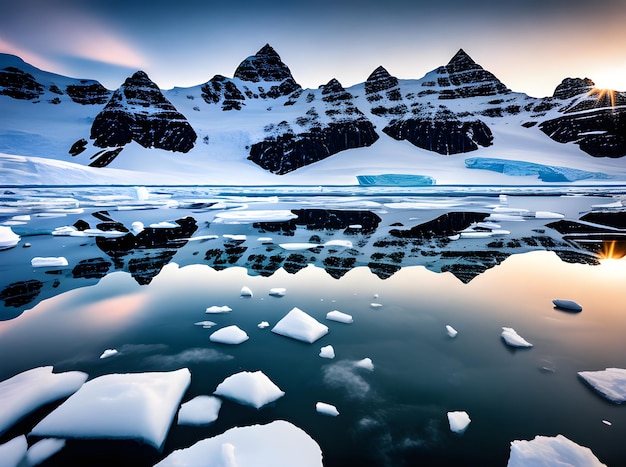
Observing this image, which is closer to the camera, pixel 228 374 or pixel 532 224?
pixel 228 374

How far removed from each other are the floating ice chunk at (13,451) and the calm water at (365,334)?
18 centimetres

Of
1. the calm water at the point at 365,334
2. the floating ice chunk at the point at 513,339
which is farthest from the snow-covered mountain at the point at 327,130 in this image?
the floating ice chunk at the point at 513,339

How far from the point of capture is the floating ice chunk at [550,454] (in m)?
1.73

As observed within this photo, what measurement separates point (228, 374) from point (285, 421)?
30.1 inches

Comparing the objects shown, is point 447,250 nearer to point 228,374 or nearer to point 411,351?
point 411,351

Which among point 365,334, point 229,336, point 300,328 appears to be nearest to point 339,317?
point 365,334

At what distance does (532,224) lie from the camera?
10117 mm

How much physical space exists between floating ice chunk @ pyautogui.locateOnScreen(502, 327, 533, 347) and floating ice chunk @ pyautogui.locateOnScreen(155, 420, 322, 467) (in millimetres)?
2214

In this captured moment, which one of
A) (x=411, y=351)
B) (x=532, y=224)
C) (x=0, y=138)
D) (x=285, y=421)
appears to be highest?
(x=0, y=138)

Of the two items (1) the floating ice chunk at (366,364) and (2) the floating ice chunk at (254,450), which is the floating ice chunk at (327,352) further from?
(2) the floating ice chunk at (254,450)

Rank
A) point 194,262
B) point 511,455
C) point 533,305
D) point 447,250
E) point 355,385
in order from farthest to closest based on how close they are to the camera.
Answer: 1. point 447,250
2. point 194,262
3. point 533,305
4. point 355,385
5. point 511,455

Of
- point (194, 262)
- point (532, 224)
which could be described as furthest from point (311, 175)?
point (194, 262)

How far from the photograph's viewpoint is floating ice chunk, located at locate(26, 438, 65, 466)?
175 cm

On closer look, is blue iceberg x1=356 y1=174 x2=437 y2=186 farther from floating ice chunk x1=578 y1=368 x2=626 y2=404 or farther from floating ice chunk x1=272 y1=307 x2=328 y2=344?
floating ice chunk x1=578 y1=368 x2=626 y2=404
